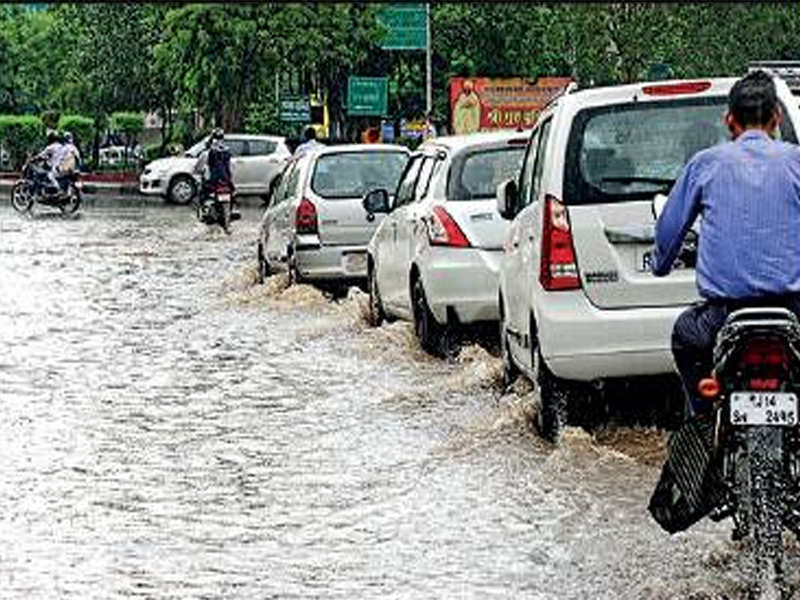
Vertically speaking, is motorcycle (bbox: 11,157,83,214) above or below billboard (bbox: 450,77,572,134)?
below

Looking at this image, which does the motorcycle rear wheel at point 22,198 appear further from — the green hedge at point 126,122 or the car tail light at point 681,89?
the green hedge at point 126,122

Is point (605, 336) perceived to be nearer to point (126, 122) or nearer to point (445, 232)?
point (445, 232)

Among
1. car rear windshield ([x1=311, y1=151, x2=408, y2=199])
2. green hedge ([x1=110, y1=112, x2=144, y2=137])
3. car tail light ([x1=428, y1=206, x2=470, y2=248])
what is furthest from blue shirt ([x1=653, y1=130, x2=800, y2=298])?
green hedge ([x1=110, y1=112, x2=144, y2=137])

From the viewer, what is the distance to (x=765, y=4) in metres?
53.8

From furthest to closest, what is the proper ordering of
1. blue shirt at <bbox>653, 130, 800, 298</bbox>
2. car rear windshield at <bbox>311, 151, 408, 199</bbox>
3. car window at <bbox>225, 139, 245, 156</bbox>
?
1. car window at <bbox>225, 139, 245, 156</bbox>
2. car rear windshield at <bbox>311, 151, 408, 199</bbox>
3. blue shirt at <bbox>653, 130, 800, 298</bbox>

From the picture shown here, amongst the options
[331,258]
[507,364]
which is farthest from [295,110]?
[507,364]

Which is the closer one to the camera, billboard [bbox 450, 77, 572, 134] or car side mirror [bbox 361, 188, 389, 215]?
car side mirror [bbox 361, 188, 389, 215]

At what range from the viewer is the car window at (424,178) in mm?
16422

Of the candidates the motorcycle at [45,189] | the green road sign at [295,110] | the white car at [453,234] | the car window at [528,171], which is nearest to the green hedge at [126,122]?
the green road sign at [295,110]

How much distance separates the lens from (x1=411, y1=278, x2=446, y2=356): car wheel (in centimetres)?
1592

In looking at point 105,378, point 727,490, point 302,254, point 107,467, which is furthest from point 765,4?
point 727,490

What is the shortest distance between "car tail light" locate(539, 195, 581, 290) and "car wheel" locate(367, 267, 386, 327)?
7.81m

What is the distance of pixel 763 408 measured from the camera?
7.22 meters

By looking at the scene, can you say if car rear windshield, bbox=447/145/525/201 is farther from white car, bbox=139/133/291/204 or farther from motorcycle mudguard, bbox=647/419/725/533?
white car, bbox=139/133/291/204
